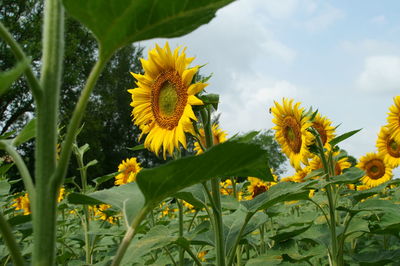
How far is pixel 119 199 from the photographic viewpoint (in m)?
1.06

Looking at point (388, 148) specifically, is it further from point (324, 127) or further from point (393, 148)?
point (324, 127)

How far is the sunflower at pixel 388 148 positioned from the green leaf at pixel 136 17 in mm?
3670

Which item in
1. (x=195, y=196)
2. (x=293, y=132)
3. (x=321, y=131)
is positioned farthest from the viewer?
(x=321, y=131)

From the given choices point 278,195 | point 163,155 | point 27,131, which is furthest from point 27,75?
point 163,155

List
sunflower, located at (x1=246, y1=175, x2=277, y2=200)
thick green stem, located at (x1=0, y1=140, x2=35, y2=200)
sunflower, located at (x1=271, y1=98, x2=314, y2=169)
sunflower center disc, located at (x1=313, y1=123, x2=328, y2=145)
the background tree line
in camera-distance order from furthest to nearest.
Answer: the background tree line
sunflower, located at (x1=246, y1=175, x2=277, y2=200)
sunflower center disc, located at (x1=313, y1=123, x2=328, y2=145)
sunflower, located at (x1=271, y1=98, x2=314, y2=169)
thick green stem, located at (x1=0, y1=140, x2=35, y2=200)

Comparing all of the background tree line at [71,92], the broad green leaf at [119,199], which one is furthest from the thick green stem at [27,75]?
the background tree line at [71,92]

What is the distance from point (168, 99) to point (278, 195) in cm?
62

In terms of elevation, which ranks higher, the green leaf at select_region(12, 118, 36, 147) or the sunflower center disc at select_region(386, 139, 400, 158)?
the sunflower center disc at select_region(386, 139, 400, 158)

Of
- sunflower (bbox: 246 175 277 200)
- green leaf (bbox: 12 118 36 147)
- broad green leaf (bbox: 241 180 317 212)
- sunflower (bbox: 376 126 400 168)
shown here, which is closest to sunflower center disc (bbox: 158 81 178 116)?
broad green leaf (bbox: 241 180 317 212)

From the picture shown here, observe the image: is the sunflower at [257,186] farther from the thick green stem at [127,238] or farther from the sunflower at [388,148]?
the thick green stem at [127,238]

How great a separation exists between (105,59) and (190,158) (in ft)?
0.66

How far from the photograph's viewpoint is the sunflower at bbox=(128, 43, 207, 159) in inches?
62.2

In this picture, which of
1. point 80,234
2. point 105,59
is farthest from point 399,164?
point 105,59

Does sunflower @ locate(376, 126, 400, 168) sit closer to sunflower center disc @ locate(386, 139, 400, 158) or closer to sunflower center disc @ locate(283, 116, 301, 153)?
sunflower center disc @ locate(386, 139, 400, 158)
